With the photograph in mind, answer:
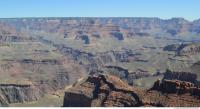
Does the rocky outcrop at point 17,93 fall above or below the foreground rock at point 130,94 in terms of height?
below

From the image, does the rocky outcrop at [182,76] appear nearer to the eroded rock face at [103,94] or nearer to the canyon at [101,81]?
the canyon at [101,81]

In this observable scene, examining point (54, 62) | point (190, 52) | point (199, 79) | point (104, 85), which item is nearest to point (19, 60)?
point (54, 62)

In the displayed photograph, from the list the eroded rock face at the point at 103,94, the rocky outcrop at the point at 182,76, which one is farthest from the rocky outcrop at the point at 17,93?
the eroded rock face at the point at 103,94

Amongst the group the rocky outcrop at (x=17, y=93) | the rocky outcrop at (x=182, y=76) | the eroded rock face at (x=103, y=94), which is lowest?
the rocky outcrop at (x=17, y=93)

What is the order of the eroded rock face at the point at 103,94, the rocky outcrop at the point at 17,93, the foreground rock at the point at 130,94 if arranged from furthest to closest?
1. the rocky outcrop at the point at 17,93
2. the eroded rock face at the point at 103,94
3. the foreground rock at the point at 130,94

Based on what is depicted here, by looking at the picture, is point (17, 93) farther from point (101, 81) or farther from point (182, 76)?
point (101, 81)

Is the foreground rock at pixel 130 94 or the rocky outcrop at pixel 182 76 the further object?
the rocky outcrop at pixel 182 76

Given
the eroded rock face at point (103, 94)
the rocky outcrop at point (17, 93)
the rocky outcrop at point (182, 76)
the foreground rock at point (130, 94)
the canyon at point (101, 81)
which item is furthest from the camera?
the rocky outcrop at point (17, 93)

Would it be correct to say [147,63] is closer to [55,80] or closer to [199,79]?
[55,80]
